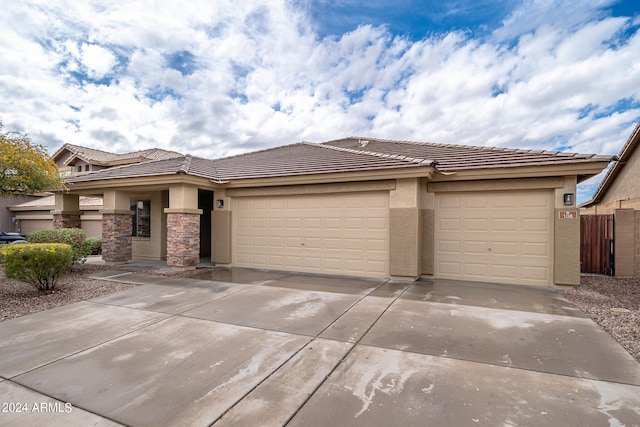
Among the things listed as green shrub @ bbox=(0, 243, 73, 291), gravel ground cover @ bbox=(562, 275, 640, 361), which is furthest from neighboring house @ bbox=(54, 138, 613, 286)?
green shrub @ bbox=(0, 243, 73, 291)

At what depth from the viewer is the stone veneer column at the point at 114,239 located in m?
11.4

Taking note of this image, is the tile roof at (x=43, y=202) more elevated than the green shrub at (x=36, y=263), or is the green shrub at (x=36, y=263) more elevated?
the tile roof at (x=43, y=202)

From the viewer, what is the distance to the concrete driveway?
273 cm

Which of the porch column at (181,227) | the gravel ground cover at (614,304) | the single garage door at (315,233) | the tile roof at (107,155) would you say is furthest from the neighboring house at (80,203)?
the gravel ground cover at (614,304)

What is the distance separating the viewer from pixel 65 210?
12.8 meters

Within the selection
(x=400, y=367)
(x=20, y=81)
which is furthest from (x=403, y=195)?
(x=20, y=81)

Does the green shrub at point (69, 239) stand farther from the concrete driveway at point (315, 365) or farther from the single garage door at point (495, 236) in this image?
the single garage door at point (495, 236)

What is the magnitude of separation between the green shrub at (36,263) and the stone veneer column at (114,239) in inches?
164

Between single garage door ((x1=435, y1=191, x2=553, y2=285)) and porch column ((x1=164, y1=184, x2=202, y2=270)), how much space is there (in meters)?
7.65

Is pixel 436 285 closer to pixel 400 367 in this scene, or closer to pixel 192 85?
pixel 400 367

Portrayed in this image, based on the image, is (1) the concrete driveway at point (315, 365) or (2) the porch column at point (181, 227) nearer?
(1) the concrete driveway at point (315, 365)

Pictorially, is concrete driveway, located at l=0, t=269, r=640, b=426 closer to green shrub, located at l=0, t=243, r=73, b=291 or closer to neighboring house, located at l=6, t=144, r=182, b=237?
green shrub, located at l=0, t=243, r=73, b=291

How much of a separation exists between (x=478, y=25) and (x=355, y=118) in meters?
9.96

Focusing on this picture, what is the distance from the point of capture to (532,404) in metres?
2.84
